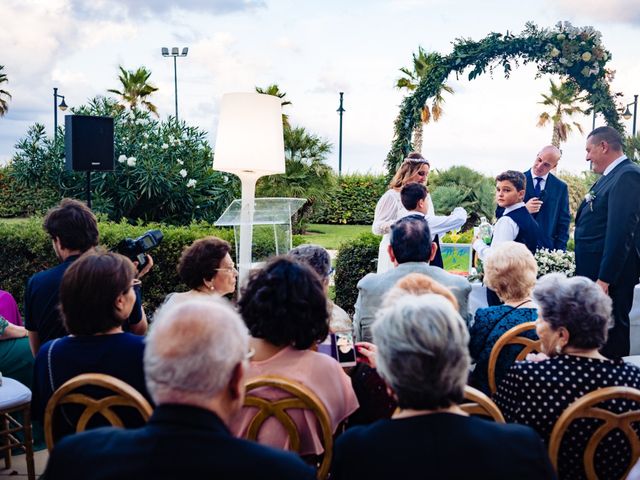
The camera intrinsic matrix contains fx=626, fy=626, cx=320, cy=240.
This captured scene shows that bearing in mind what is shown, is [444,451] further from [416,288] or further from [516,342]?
[516,342]

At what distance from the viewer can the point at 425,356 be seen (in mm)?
1374

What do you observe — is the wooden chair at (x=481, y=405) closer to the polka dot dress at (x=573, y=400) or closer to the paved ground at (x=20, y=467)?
the polka dot dress at (x=573, y=400)

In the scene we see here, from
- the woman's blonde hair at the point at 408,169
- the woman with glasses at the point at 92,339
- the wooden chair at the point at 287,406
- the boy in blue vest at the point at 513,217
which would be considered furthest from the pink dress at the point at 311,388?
the woman's blonde hair at the point at 408,169

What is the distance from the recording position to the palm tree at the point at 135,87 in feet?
98.2

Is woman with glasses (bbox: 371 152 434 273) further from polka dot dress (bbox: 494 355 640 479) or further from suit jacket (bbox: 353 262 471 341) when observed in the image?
polka dot dress (bbox: 494 355 640 479)

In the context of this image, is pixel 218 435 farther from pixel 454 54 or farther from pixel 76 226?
pixel 454 54

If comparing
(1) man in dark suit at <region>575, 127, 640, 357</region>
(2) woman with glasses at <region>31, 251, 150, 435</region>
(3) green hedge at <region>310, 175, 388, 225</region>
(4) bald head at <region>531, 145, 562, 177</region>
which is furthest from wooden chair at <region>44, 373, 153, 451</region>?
(3) green hedge at <region>310, 175, 388, 225</region>

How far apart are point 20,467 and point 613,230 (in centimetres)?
365

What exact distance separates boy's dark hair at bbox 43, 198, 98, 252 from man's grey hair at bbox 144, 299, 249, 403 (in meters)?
1.73

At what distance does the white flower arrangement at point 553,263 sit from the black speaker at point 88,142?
16.3 feet

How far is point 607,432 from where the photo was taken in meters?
1.77

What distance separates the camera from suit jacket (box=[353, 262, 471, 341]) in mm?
2822

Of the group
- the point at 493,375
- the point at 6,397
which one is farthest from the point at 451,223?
the point at 6,397

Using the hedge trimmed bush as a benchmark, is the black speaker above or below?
above
